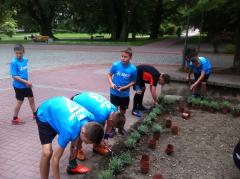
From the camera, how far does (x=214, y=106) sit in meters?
7.34

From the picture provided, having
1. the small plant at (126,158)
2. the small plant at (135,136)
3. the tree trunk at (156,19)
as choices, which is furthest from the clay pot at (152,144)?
the tree trunk at (156,19)

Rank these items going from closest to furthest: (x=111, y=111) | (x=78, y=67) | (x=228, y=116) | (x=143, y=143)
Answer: (x=111, y=111) → (x=143, y=143) → (x=228, y=116) → (x=78, y=67)

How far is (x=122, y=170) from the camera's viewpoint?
173 inches

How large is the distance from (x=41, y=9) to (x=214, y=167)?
31903 millimetres

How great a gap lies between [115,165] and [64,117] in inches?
45.1

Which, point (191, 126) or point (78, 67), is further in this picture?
point (78, 67)

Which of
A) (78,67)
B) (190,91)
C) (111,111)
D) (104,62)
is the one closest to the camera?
(111,111)

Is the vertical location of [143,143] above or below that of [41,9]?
below

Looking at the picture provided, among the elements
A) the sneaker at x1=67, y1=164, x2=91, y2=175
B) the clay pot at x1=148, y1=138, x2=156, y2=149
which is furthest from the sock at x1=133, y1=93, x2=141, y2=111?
the sneaker at x1=67, y1=164, x2=91, y2=175

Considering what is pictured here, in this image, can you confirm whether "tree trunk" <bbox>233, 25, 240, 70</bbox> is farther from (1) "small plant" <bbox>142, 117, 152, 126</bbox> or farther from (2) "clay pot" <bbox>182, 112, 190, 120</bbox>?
(1) "small plant" <bbox>142, 117, 152, 126</bbox>

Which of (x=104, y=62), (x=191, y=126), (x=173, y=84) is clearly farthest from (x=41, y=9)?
(x=191, y=126)

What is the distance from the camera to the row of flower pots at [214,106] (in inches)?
278

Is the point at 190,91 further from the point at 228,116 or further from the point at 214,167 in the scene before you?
the point at 214,167

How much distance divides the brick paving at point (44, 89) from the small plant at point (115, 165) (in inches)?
13.6
